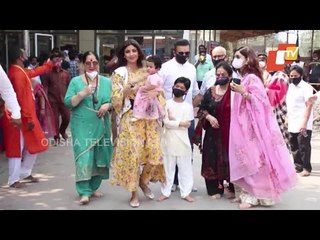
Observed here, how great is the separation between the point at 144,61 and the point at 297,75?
2.40 meters

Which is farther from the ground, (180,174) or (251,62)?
(251,62)

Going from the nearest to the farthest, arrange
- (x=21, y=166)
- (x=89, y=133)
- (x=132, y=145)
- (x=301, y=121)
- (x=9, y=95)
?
(x=9, y=95)
(x=132, y=145)
(x=89, y=133)
(x=21, y=166)
(x=301, y=121)

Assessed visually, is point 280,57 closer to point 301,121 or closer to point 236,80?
point 301,121

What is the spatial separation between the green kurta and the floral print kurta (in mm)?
162

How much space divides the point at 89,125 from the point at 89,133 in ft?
0.26

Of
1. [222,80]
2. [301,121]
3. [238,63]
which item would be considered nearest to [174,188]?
[222,80]

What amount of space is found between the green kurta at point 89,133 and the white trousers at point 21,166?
893 millimetres

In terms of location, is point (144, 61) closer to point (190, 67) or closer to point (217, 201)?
point (190, 67)

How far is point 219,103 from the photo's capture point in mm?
4375

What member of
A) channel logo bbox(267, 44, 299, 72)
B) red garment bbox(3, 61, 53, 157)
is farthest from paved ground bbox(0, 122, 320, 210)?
channel logo bbox(267, 44, 299, 72)

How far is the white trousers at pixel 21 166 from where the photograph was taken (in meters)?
4.66

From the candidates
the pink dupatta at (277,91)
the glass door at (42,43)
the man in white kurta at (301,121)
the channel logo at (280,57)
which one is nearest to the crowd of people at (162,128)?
the man in white kurta at (301,121)

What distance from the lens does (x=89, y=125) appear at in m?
4.16

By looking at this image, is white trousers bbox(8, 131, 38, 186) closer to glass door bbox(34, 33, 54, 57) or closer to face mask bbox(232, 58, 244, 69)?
face mask bbox(232, 58, 244, 69)
